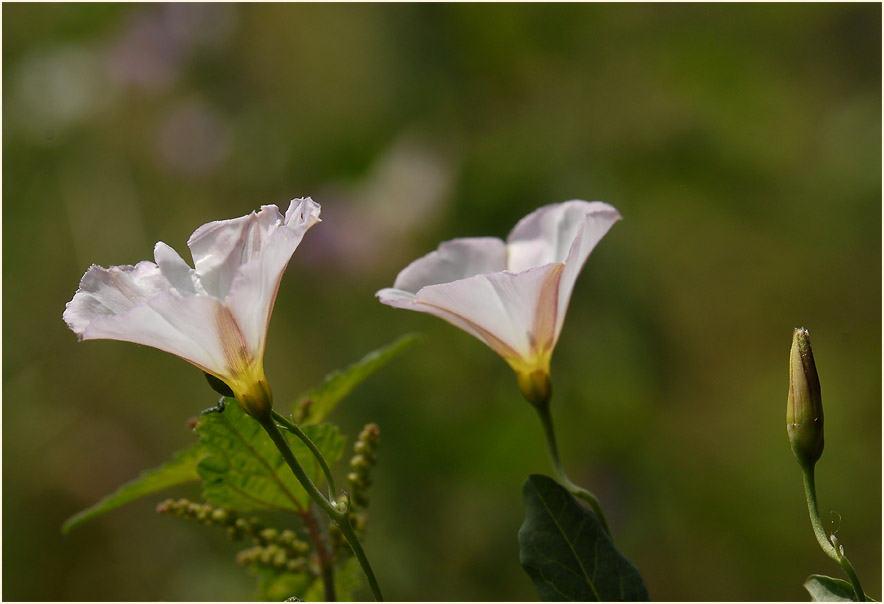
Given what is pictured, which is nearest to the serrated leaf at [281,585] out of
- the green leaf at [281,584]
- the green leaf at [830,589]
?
the green leaf at [281,584]

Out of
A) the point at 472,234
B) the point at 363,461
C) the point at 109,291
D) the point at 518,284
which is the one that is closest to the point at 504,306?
the point at 518,284

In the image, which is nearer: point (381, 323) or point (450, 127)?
point (450, 127)

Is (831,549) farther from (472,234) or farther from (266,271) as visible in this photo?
(472,234)

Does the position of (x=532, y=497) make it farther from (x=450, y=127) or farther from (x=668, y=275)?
(x=668, y=275)

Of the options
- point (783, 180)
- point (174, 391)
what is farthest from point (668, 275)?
point (174, 391)

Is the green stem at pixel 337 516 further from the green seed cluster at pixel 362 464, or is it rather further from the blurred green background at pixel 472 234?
the blurred green background at pixel 472 234

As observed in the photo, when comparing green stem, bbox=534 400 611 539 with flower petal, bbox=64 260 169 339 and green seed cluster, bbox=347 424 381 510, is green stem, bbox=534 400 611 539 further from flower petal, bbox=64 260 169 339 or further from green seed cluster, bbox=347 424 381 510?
flower petal, bbox=64 260 169 339
